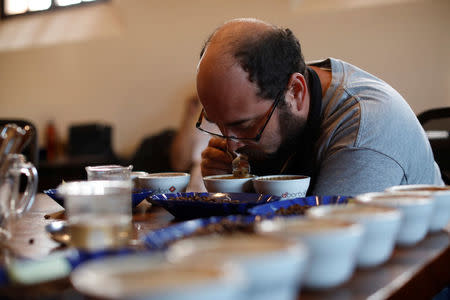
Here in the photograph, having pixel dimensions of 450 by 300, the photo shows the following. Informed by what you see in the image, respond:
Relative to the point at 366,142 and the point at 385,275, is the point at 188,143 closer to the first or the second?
the point at 366,142

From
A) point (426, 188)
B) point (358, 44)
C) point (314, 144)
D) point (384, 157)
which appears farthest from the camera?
point (358, 44)

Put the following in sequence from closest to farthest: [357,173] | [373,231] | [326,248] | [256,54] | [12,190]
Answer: [326,248] → [373,231] → [12,190] → [357,173] → [256,54]

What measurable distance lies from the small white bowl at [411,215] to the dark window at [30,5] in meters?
5.24

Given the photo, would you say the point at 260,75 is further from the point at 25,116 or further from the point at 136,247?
the point at 25,116

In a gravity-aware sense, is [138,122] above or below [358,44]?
below

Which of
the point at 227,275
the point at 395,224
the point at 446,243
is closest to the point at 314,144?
the point at 446,243

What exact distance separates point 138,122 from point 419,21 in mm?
2724

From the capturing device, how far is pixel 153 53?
5.09 m

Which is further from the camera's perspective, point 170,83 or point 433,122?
point 170,83

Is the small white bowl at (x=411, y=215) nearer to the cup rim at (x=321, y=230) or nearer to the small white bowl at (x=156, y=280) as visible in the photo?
the cup rim at (x=321, y=230)

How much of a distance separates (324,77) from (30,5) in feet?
16.6

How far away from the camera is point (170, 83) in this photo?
501cm

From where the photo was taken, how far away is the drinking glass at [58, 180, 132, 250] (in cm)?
79

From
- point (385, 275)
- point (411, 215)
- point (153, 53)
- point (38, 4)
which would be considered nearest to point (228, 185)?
point (411, 215)
